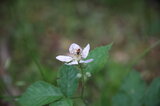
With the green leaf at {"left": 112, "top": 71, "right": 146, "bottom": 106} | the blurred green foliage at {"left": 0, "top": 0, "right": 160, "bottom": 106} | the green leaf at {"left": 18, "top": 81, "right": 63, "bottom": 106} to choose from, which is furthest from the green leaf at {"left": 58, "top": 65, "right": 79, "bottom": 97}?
the blurred green foliage at {"left": 0, "top": 0, "right": 160, "bottom": 106}

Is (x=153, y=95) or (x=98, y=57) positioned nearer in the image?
(x=98, y=57)

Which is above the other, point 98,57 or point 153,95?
point 98,57

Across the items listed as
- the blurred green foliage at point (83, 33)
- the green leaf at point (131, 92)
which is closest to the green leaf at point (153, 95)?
the green leaf at point (131, 92)

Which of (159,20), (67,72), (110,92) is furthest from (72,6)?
(67,72)

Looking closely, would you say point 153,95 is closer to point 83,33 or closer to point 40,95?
point 40,95

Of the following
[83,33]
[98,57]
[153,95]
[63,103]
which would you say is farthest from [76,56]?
[83,33]

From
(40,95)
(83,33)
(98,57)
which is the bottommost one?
(40,95)

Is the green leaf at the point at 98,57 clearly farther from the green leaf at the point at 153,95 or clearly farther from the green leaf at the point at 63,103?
the green leaf at the point at 153,95
